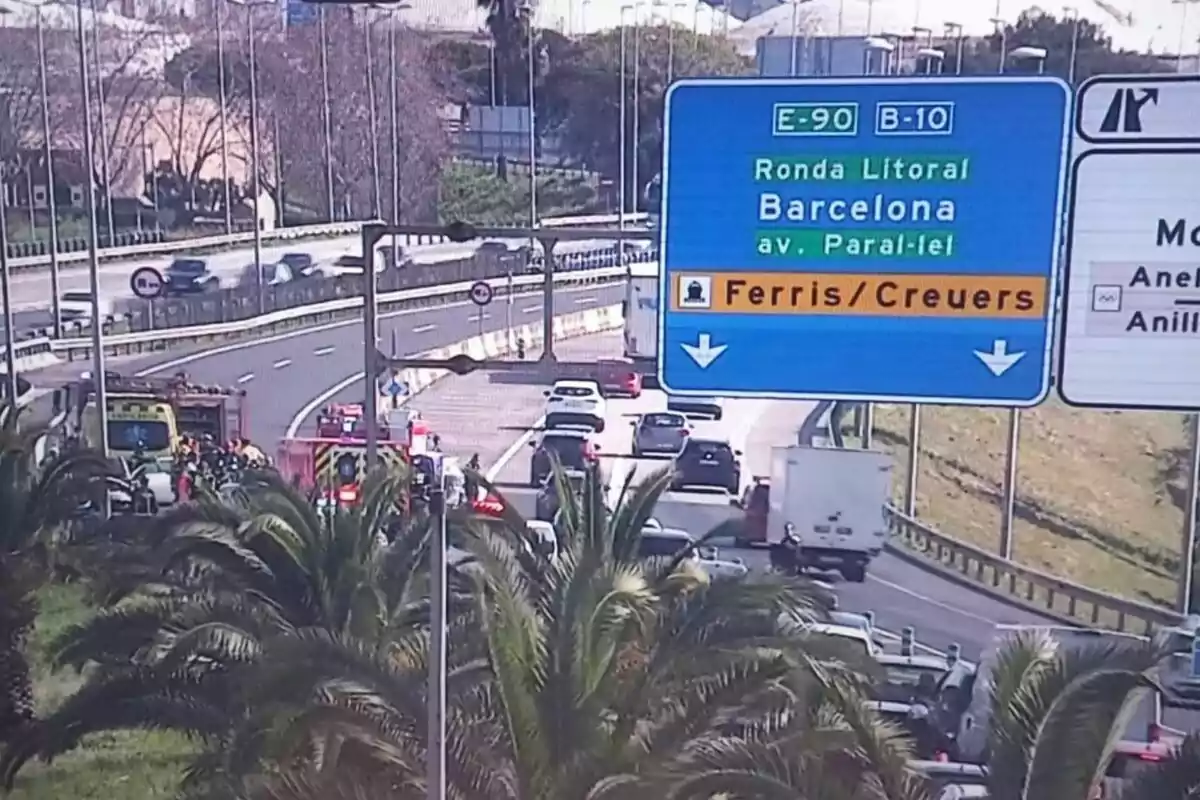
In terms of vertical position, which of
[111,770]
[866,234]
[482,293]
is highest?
[866,234]

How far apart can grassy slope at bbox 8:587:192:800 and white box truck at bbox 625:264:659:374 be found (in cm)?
392

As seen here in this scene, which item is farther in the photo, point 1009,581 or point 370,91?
point 370,91

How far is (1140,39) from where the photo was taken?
10.4 meters

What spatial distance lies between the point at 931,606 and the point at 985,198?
9.33m

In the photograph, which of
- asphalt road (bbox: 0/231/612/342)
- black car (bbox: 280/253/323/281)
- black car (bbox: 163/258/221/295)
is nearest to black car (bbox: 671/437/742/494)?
asphalt road (bbox: 0/231/612/342)

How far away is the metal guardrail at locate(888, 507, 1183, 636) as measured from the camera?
14.1 meters

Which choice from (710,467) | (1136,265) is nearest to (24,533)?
(1136,265)

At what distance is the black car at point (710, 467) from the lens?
1770 centimetres

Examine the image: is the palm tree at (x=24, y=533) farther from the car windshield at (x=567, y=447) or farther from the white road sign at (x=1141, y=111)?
the white road sign at (x=1141, y=111)

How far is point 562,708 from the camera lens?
626 centimetres

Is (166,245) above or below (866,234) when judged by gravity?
below

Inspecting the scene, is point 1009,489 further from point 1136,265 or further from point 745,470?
point 1136,265

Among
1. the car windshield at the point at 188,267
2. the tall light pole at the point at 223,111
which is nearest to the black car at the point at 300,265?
the car windshield at the point at 188,267

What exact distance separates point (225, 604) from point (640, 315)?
3.10 meters
